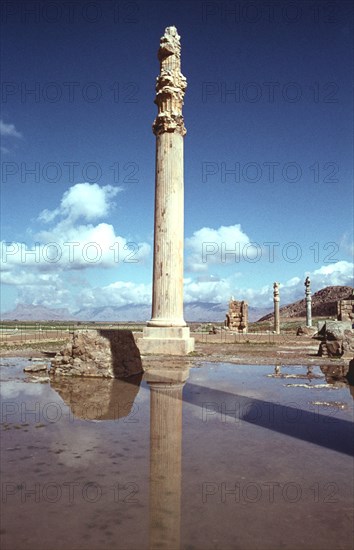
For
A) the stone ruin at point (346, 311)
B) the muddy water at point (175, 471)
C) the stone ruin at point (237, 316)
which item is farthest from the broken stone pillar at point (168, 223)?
the stone ruin at point (346, 311)

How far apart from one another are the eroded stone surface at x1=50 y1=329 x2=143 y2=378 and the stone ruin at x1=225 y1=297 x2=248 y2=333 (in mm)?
22484

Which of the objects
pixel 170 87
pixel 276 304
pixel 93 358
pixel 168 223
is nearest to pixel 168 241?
pixel 168 223

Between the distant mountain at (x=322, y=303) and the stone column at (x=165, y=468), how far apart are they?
5512 centimetres

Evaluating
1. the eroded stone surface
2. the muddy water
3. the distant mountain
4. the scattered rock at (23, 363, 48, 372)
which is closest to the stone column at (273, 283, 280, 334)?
the eroded stone surface

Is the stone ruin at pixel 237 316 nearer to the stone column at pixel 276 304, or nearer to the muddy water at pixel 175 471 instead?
the stone column at pixel 276 304

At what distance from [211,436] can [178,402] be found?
132 centimetres

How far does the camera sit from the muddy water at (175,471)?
1.84m

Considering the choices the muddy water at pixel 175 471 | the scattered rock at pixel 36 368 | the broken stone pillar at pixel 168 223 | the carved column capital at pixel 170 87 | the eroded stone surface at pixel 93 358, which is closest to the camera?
the muddy water at pixel 175 471

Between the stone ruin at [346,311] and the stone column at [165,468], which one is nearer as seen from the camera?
the stone column at [165,468]

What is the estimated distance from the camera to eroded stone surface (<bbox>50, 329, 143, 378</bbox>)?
20.8ft

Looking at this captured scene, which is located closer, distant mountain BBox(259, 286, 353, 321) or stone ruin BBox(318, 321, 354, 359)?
stone ruin BBox(318, 321, 354, 359)

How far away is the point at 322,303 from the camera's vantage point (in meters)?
60.5

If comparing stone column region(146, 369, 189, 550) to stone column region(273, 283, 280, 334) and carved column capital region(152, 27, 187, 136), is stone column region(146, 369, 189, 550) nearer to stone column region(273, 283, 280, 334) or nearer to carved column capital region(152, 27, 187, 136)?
carved column capital region(152, 27, 187, 136)

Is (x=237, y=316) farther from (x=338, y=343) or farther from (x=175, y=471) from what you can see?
(x=175, y=471)
